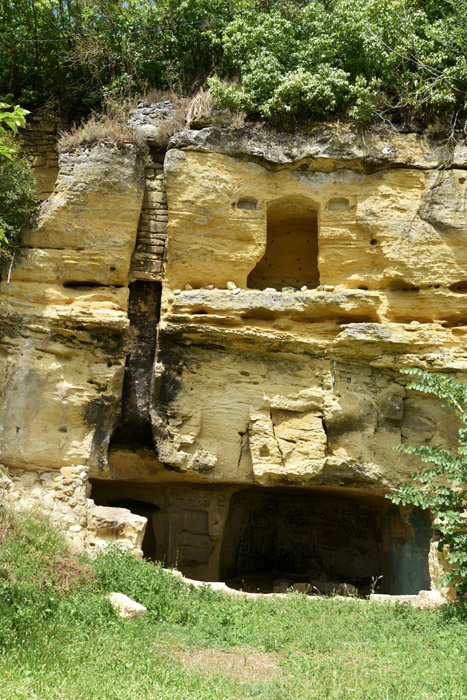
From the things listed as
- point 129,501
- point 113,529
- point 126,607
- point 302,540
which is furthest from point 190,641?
point 302,540

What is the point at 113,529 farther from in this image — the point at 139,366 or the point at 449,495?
the point at 449,495

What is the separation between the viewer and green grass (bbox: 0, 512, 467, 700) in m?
3.96

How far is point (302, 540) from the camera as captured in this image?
1233 cm

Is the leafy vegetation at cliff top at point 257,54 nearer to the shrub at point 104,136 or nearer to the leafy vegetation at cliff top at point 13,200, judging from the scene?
the shrub at point 104,136

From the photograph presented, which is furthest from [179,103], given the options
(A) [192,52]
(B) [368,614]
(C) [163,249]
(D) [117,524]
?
(B) [368,614]

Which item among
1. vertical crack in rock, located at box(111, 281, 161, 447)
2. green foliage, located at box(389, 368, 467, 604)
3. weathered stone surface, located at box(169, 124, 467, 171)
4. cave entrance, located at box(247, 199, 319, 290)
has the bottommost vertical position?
green foliage, located at box(389, 368, 467, 604)

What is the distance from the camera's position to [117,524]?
7.06 m

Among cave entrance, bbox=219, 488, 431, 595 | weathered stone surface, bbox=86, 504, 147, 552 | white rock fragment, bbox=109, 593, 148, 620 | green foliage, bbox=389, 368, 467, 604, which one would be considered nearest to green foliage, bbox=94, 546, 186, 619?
white rock fragment, bbox=109, 593, 148, 620

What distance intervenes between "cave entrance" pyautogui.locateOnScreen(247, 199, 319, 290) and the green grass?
4476 mm

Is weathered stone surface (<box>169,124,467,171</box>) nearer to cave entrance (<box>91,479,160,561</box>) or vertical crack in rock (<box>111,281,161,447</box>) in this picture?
vertical crack in rock (<box>111,281,161,447</box>)

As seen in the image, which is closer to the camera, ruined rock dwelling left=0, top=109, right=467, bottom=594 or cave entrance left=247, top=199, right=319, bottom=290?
ruined rock dwelling left=0, top=109, right=467, bottom=594

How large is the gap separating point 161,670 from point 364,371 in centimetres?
470

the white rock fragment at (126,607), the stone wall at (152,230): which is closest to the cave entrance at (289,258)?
the stone wall at (152,230)

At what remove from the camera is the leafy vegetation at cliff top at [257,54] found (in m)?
8.03
